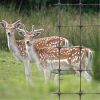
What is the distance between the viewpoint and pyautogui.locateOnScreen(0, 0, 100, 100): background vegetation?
2.13 m

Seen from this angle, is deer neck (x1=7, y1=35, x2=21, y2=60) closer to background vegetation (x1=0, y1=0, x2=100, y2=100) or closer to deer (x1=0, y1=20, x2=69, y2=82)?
deer (x1=0, y1=20, x2=69, y2=82)

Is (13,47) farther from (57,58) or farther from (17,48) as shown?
(57,58)

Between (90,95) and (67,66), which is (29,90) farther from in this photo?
(67,66)

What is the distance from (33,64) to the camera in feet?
35.4

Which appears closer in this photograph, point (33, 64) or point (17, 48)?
point (17, 48)

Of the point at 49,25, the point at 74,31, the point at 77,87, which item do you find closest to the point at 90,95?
the point at 77,87

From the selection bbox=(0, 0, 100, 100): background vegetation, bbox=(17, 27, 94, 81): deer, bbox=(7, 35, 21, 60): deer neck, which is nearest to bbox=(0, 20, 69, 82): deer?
bbox=(7, 35, 21, 60): deer neck

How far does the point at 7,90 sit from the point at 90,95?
33cm

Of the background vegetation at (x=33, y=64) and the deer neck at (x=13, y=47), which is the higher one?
the background vegetation at (x=33, y=64)

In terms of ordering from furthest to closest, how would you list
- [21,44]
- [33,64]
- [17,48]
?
[33,64] < [21,44] < [17,48]

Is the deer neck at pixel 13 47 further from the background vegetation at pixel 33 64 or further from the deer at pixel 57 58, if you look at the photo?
the deer at pixel 57 58

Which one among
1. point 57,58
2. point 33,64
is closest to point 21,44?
point 33,64

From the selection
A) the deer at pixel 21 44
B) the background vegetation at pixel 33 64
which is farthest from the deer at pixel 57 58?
the deer at pixel 21 44

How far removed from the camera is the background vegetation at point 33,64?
213cm
